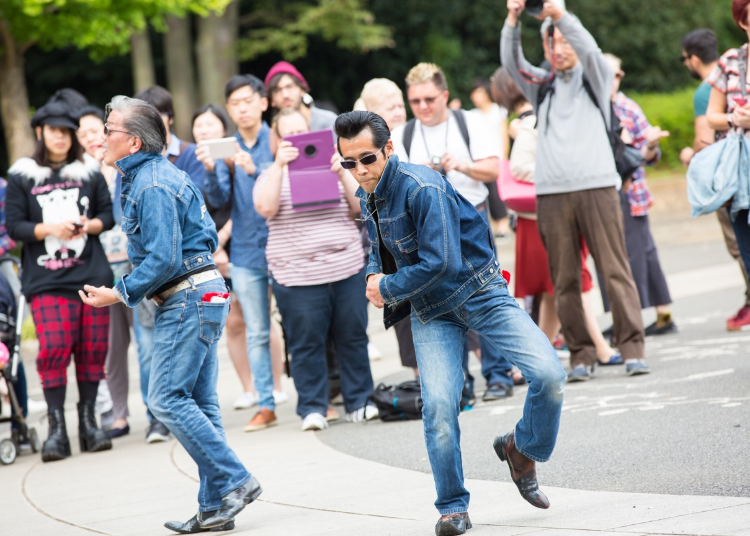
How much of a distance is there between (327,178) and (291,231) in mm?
435

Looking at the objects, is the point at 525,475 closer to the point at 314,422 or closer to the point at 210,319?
the point at 210,319

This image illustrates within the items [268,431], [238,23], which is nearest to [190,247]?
[268,431]

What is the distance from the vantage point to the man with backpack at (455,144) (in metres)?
7.16

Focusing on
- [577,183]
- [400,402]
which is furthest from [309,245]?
[577,183]

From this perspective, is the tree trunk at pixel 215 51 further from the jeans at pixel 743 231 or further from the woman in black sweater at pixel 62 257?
the jeans at pixel 743 231

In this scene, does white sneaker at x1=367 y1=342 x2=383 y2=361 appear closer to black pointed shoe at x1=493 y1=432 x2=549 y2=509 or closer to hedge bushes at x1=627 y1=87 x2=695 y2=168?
black pointed shoe at x1=493 y1=432 x2=549 y2=509

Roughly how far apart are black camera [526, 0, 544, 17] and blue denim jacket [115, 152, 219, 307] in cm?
309

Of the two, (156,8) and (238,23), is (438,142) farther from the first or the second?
(238,23)

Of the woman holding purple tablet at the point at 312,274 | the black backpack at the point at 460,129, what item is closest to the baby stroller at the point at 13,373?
the woman holding purple tablet at the point at 312,274

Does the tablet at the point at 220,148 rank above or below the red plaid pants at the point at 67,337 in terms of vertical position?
above

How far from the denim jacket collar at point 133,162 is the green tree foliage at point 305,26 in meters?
18.5

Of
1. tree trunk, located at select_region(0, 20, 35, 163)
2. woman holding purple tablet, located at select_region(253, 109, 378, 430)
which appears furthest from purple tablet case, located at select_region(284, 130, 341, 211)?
tree trunk, located at select_region(0, 20, 35, 163)

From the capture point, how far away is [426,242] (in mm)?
4262

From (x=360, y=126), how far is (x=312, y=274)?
2640mm
